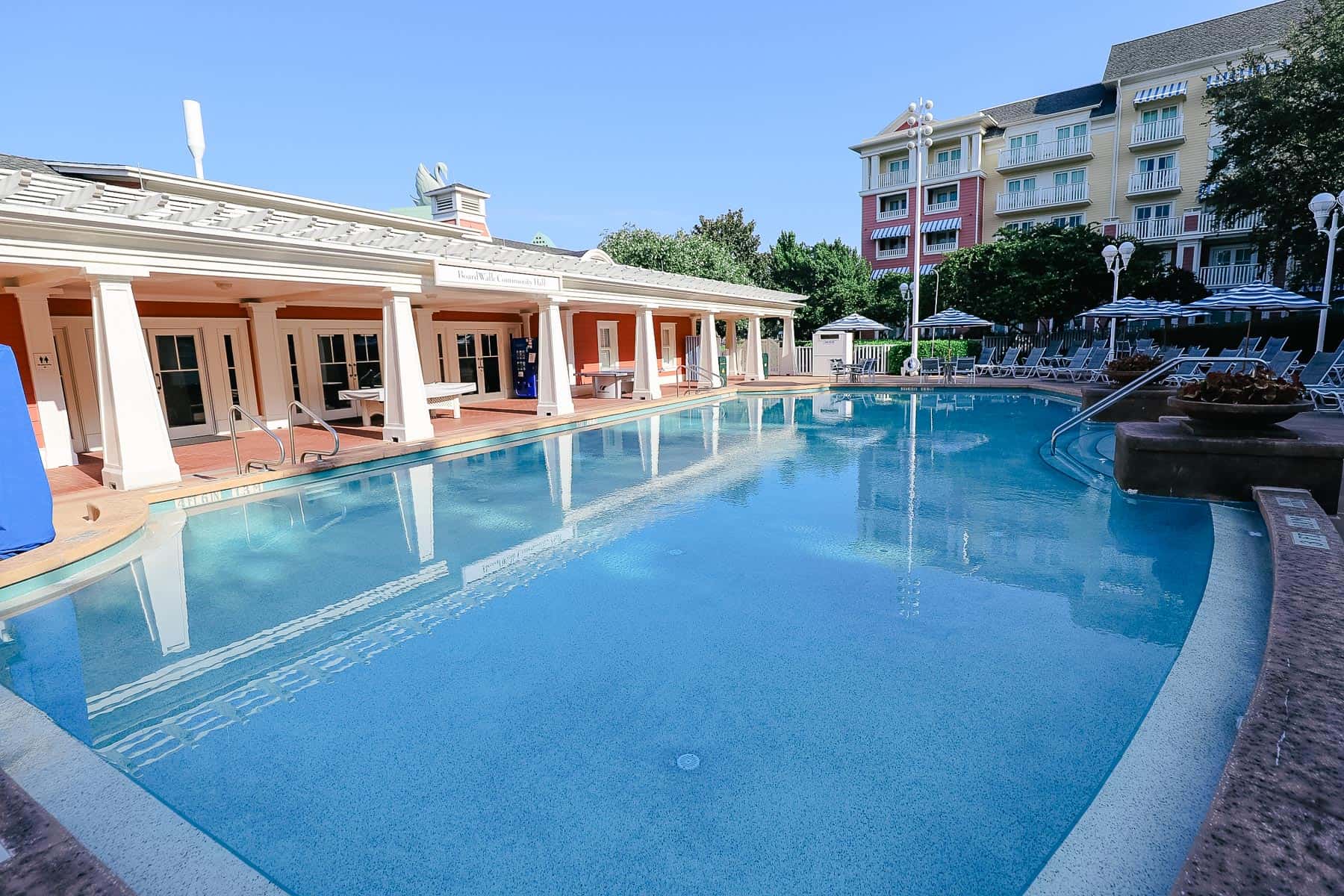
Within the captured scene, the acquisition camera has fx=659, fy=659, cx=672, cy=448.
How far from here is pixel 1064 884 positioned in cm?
202

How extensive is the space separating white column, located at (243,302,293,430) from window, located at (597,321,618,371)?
8.94m

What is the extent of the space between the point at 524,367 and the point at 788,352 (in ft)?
37.1

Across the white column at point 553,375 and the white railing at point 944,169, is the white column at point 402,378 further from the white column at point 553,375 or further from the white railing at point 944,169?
the white railing at point 944,169

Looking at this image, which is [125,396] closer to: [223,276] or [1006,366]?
[223,276]

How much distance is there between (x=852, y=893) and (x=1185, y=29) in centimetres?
4132

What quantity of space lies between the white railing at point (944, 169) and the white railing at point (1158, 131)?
7621 millimetres

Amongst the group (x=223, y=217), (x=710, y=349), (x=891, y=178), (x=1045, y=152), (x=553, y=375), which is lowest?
(x=553, y=375)

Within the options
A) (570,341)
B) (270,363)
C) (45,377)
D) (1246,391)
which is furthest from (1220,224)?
(45,377)

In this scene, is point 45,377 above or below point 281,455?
above

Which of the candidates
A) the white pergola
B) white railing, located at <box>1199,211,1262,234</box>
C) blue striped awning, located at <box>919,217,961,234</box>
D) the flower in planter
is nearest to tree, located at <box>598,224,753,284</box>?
blue striped awning, located at <box>919,217,961,234</box>

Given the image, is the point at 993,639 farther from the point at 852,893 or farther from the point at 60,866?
the point at 60,866

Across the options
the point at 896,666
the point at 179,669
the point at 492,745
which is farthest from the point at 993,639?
the point at 179,669

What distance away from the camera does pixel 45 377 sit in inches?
373

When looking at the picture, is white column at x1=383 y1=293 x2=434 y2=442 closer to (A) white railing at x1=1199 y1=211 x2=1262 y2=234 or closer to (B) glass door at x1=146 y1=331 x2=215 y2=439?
(B) glass door at x1=146 y1=331 x2=215 y2=439
